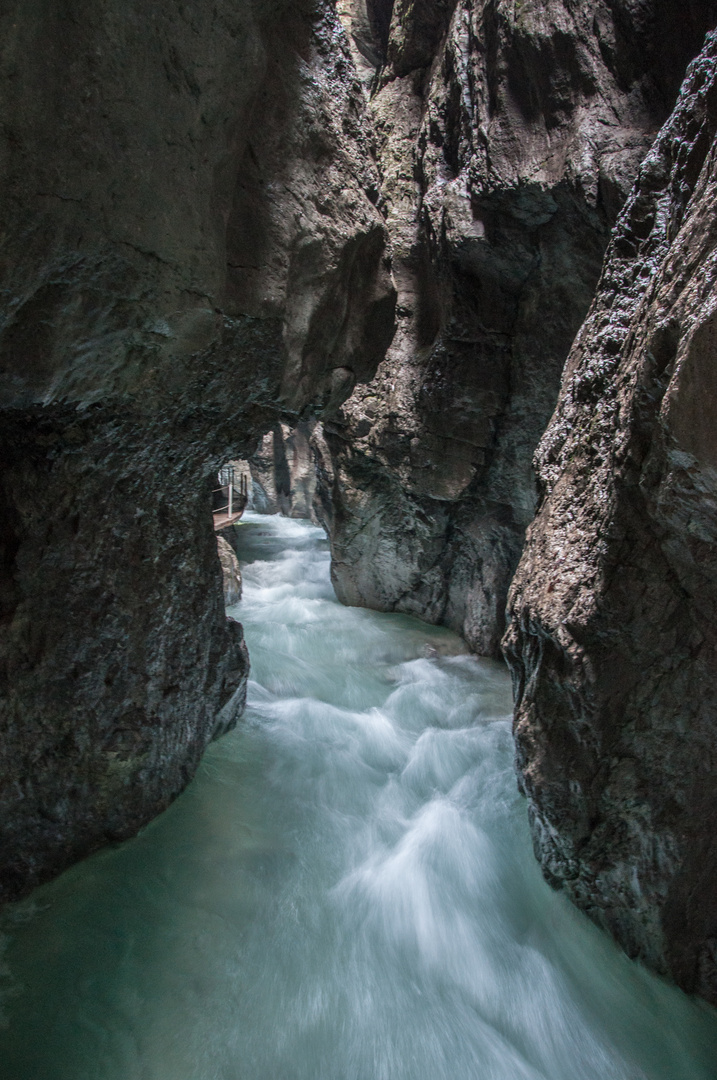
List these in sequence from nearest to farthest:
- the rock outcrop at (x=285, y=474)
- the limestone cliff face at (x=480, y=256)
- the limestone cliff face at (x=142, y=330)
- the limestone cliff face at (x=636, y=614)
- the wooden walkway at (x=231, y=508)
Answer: the limestone cliff face at (x=142, y=330)
the limestone cliff face at (x=636, y=614)
the limestone cliff face at (x=480, y=256)
the wooden walkway at (x=231, y=508)
the rock outcrop at (x=285, y=474)

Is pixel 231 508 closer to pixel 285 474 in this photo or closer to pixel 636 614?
pixel 285 474

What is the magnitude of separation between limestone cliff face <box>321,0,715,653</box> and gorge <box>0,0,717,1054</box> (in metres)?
0.06

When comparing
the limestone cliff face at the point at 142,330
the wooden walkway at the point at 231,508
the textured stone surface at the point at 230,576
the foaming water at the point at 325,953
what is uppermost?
the limestone cliff face at the point at 142,330

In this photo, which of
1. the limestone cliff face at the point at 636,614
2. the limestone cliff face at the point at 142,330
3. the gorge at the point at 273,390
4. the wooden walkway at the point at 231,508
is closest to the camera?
the limestone cliff face at the point at 142,330

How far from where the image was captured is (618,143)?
424 centimetres

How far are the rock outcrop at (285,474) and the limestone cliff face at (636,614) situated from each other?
15.3 metres

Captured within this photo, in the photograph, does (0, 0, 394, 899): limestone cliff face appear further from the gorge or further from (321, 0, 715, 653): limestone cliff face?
(321, 0, 715, 653): limestone cliff face

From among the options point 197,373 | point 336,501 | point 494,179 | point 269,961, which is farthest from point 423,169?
point 269,961

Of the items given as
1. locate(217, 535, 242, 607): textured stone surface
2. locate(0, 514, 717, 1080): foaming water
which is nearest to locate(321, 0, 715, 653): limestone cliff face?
locate(217, 535, 242, 607): textured stone surface

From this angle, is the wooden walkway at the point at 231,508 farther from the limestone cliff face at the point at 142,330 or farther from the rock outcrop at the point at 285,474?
the rock outcrop at the point at 285,474

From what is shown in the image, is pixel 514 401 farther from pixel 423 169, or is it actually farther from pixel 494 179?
pixel 423 169

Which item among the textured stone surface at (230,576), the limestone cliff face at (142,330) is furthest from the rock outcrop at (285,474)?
the limestone cliff face at (142,330)

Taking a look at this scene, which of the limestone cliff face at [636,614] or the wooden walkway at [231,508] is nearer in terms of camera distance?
the limestone cliff face at [636,614]

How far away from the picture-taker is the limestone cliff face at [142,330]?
5.19ft
